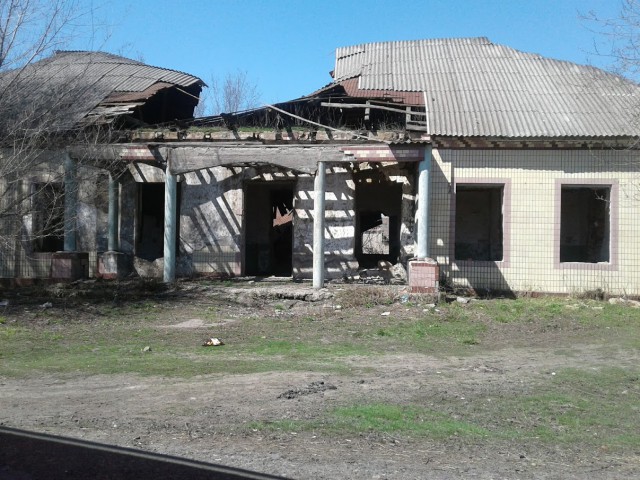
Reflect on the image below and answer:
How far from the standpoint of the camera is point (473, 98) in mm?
15914

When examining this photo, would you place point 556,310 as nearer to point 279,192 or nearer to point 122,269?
point 279,192

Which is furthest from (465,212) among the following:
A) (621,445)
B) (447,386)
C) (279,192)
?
(621,445)

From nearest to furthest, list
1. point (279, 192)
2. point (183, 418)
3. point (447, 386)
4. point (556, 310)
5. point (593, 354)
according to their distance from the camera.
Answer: point (183, 418) → point (447, 386) → point (593, 354) → point (556, 310) → point (279, 192)

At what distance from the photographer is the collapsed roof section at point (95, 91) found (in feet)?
40.5

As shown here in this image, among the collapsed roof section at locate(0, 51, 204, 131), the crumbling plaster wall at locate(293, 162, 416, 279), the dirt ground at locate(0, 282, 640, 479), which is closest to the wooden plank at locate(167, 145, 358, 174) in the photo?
the crumbling plaster wall at locate(293, 162, 416, 279)

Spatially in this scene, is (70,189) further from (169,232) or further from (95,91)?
(95,91)

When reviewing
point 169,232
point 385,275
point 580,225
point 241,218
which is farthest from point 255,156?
point 580,225

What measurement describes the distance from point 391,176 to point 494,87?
3.81m

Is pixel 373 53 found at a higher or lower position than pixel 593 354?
higher

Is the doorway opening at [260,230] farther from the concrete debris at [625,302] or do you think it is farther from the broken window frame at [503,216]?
the concrete debris at [625,302]

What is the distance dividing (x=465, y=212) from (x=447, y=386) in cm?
1151

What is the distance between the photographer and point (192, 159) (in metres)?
14.3

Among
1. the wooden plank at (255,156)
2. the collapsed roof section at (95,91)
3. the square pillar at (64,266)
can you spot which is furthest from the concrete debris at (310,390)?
the square pillar at (64,266)

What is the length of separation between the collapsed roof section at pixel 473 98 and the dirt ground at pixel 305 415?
286 inches
